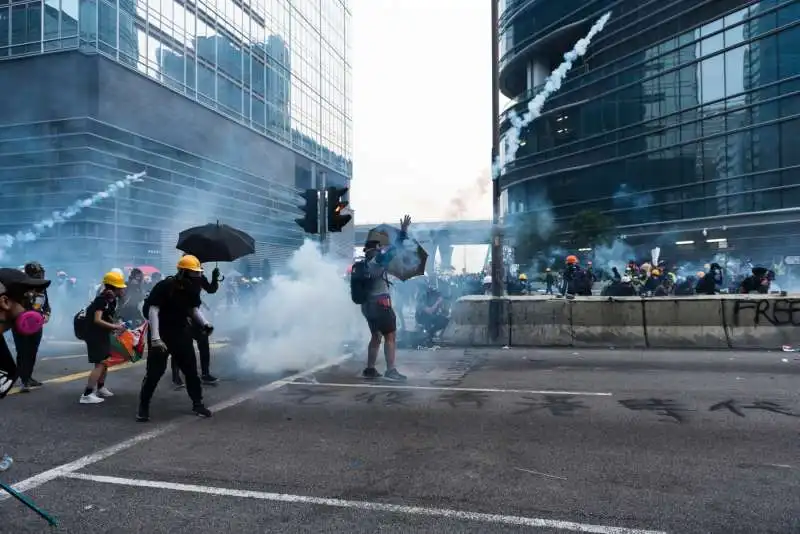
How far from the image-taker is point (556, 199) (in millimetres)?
36750

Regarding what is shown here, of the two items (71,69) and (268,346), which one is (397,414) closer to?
(268,346)

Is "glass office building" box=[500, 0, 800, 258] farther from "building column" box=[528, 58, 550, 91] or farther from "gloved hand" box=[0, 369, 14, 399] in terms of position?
"gloved hand" box=[0, 369, 14, 399]

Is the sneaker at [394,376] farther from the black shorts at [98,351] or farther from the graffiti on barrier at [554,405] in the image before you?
the black shorts at [98,351]

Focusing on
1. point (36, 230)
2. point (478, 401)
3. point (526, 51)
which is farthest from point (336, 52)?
point (478, 401)

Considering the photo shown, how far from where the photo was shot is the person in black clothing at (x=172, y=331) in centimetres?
573

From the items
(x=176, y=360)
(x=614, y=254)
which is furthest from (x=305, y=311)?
(x=614, y=254)

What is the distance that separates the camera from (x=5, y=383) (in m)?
3.41

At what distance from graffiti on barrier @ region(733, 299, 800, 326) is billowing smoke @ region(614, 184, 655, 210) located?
70.6 feet

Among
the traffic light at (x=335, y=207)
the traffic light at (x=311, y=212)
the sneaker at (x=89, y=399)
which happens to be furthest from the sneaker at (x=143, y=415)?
the traffic light at (x=335, y=207)

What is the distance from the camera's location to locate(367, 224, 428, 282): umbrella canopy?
27.9 ft

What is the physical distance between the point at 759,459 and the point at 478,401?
8.93ft

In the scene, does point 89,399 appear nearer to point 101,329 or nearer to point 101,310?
point 101,329

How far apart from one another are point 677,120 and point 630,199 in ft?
15.0

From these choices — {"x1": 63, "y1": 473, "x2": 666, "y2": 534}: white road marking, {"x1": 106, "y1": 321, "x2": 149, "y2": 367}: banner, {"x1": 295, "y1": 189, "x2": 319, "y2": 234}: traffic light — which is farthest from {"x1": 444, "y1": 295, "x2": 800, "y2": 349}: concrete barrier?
{"x1": 63, "y1": 473, "x2": 666, "y2": 534}: white road marking
